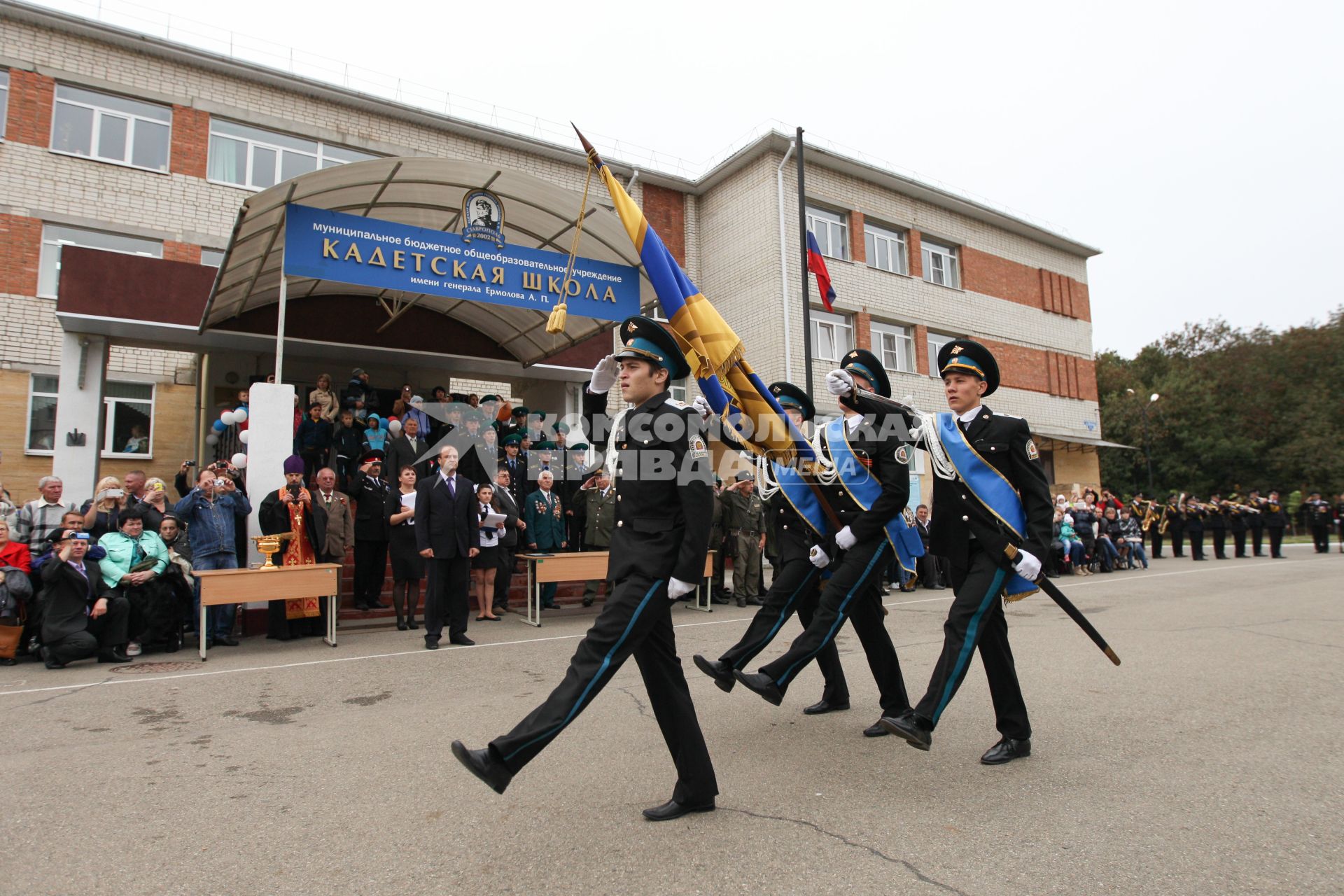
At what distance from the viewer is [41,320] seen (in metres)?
15.3

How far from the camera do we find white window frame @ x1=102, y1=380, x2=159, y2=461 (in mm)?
15539

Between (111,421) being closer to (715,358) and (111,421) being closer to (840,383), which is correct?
(715,358)

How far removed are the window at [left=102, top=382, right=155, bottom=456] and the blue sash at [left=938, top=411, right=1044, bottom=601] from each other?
54.8 ft

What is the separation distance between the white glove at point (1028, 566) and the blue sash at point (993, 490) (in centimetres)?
13

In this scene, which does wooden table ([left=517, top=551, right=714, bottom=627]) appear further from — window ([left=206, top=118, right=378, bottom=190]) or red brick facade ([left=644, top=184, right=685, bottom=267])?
red brick facade ([left=644, top=184, right=685, bottom=267])

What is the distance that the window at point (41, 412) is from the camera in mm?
15195

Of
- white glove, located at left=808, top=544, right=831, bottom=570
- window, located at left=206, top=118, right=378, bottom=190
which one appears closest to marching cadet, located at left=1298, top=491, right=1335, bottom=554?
white glove, located at left=808, top=544, right=831, bottom=570

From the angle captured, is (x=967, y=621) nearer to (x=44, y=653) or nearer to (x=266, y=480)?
(x=44, y=653)

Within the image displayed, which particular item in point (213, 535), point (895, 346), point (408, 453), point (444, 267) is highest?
point (895, 346)

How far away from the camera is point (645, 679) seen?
125 inches

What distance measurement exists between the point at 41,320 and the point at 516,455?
1056cm

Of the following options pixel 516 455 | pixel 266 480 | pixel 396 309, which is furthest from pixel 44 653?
pixel 396 309

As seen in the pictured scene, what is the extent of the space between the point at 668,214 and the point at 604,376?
21.0m

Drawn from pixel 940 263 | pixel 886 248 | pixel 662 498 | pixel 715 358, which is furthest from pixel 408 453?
pixel 940 263
